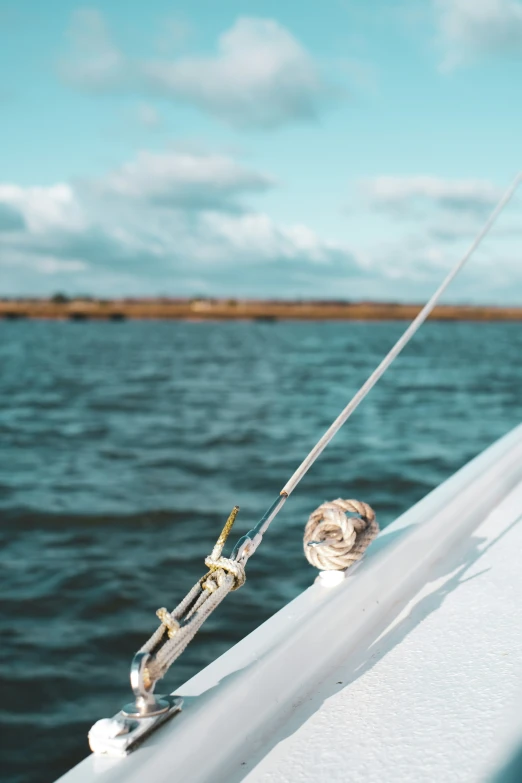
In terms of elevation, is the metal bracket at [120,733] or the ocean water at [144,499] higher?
the ocean water at [144,499]

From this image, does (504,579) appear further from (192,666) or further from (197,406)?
(197,406)

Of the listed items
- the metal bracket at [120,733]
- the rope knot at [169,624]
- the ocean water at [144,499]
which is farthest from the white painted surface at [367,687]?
the ocean water at [144,499]

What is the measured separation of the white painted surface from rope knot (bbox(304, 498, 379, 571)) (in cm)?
6

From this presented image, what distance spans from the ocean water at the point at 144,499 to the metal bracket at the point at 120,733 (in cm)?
211

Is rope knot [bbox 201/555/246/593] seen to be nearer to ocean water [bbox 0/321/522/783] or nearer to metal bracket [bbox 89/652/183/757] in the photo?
metal bracket [bbox 89/652/183/757]

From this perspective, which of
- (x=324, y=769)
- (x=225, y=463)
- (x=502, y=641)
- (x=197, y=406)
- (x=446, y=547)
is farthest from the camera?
(x=197, y=406)

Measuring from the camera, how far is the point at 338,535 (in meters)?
2.00

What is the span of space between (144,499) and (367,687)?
5543 mm

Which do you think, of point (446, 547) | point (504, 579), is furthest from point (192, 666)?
point (504, 579)

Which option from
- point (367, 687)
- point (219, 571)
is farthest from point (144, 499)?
point (219, 571)

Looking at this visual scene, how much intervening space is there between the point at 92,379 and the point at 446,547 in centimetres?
1875

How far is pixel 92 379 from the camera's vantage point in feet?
67.1

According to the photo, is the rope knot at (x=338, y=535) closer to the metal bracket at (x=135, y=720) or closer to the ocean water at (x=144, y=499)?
the metal bracket at (x=135, y=720)

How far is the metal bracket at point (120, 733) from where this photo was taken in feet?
3.98
